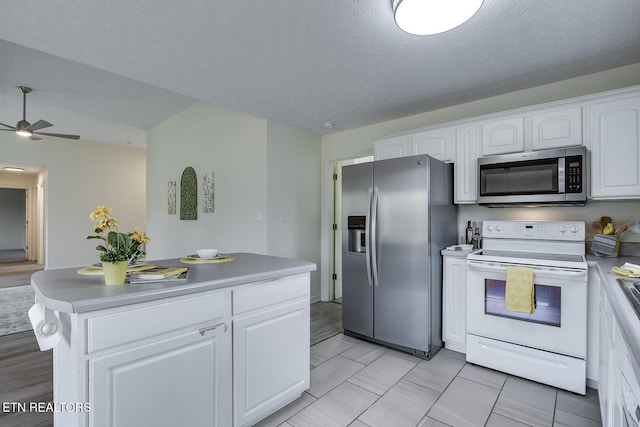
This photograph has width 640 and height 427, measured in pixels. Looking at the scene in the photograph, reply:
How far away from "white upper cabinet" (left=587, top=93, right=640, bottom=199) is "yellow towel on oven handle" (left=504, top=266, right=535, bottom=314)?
79 cm

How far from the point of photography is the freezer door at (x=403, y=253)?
262cm

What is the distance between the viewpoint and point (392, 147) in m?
3.31

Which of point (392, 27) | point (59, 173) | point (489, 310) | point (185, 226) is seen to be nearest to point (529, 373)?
point (489, 310)

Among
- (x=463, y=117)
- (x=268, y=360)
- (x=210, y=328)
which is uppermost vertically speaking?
(x=463, y=117)

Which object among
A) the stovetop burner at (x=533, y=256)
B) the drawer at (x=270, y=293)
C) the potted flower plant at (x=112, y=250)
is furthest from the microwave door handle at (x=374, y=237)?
the potted flower plant at (x=112, y=250)

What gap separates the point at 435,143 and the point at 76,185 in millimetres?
7279

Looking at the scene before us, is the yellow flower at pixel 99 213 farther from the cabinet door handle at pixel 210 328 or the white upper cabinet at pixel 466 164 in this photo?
the white upper cabinet at pixel 466 164

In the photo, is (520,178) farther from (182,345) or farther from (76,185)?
(76,185)

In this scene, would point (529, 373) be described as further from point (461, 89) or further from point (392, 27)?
point (392, 27)

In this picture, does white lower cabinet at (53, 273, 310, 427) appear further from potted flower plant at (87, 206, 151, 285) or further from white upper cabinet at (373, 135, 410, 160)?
white upper cabinet at (373, 135, 410, 160)

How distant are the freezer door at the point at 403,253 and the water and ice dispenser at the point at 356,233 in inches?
8.1

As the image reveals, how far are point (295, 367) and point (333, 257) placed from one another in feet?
8.56

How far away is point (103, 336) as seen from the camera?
3.85ft

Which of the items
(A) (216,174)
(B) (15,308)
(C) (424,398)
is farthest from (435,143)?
(B) (15,308)
